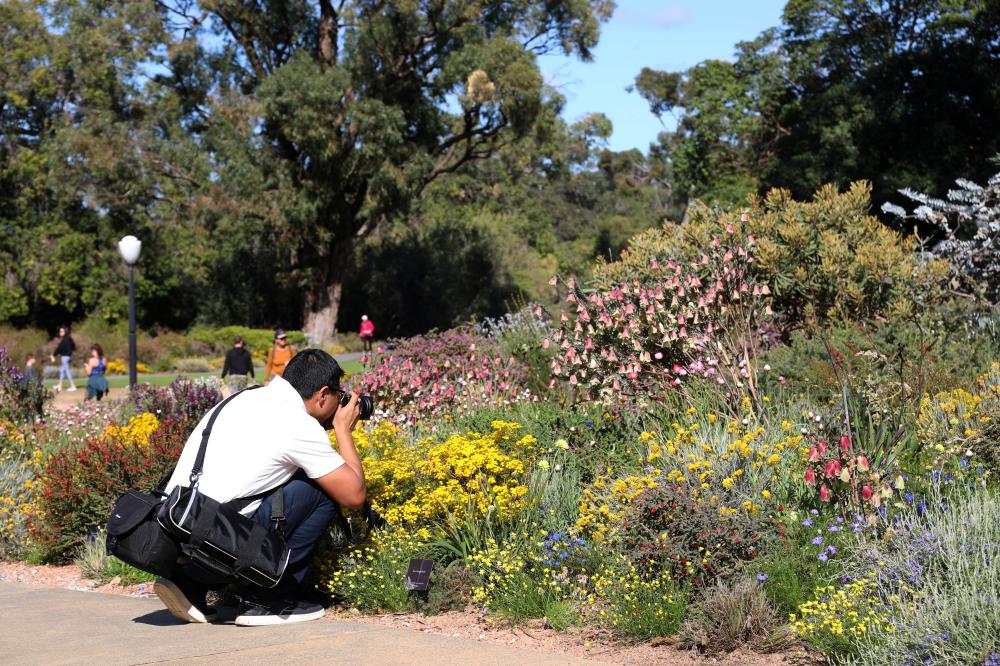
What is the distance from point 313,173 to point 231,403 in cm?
2976

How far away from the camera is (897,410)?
21.8ft

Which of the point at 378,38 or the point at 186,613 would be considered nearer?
the point at 186,613

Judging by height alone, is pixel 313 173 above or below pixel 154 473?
above

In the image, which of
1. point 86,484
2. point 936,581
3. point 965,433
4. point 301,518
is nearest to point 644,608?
point 936,581

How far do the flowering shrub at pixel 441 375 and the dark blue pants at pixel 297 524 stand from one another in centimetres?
461

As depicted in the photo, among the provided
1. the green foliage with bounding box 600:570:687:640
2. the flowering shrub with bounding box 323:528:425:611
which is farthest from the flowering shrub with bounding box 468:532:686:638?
the flowering shrub with bounding box 323:528:425:611

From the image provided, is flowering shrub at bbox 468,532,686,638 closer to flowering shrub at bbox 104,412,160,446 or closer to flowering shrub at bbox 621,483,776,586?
flowering shrub at bbox 621,483,776,586

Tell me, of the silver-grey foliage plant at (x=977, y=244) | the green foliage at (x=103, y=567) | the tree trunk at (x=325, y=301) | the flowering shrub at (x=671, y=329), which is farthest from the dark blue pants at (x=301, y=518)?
the tree trunk at (x=325, y=301)

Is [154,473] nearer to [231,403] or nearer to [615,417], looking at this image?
[231,403]

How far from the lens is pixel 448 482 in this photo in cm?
555

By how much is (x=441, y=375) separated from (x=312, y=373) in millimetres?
6087

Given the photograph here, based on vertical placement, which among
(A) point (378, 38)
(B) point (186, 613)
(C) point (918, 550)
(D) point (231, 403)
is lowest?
(B) point (186, 613)

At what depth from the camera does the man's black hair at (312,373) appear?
5.12 metres

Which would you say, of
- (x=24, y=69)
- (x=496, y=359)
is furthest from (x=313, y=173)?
(x=496, y=359)
